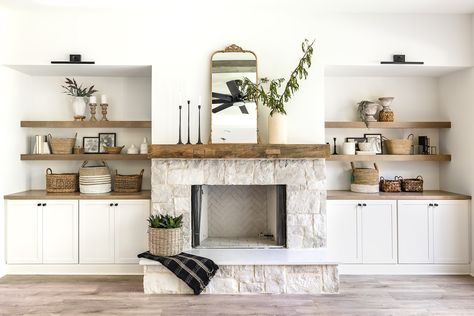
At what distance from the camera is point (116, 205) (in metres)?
3.82

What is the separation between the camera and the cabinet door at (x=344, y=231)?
3.85m

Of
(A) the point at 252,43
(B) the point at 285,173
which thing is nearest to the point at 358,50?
(A) the point at 252,43

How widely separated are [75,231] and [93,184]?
1.66 feet

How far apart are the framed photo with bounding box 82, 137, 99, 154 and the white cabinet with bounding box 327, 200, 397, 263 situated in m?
2.69

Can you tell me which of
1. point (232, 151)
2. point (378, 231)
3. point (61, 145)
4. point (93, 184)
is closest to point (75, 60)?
point (61, 145)

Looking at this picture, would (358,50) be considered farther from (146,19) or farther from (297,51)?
(146,19)

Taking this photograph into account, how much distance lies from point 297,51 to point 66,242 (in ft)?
9.95

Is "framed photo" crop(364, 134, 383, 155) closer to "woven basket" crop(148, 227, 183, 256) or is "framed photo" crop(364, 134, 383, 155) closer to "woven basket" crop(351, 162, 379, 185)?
"woven basket" crop(351, 162, 379, 185)

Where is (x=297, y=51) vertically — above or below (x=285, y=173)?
above

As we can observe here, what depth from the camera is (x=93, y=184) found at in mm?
3973

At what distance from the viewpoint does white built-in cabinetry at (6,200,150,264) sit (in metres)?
3.81

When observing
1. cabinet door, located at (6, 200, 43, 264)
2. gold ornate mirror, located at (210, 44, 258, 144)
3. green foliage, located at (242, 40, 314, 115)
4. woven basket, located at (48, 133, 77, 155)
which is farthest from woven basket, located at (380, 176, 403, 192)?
cabinet door, located at (6, 200, 43, 264)

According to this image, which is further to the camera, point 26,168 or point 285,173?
point 26,168

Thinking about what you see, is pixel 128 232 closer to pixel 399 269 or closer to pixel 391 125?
pixel 399 269
